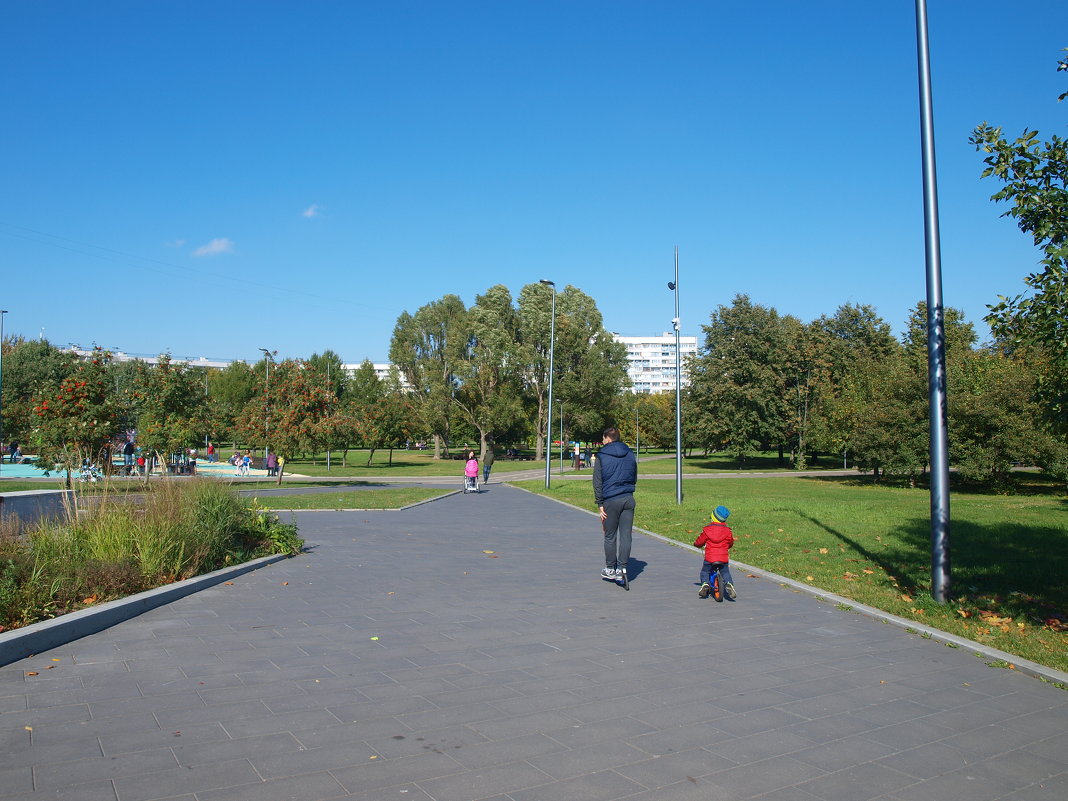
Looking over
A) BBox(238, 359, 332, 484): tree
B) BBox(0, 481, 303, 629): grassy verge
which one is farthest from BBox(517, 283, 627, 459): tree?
BBox(0, 481, 303, 629): grassy verge

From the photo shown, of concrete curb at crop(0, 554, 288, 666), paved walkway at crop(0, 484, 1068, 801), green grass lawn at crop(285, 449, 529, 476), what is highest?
concrete curb at crop(0, 554, 288, 666)

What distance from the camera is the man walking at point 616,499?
9.17m

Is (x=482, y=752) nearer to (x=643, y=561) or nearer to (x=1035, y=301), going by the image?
(x=1035, y=301)

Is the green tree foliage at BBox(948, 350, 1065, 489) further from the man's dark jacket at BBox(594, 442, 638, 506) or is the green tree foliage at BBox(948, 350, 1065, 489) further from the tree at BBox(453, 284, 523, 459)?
the tree at BBox(453, 284, 523, 459)

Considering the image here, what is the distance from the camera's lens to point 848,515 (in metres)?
18.5

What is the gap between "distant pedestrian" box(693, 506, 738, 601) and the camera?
27.4ft

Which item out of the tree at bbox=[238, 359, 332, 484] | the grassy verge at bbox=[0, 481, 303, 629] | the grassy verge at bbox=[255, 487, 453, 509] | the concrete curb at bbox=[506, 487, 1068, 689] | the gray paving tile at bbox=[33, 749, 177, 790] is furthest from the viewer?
the tree at bbox=[238, 359, 332, 484]

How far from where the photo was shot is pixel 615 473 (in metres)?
9.25

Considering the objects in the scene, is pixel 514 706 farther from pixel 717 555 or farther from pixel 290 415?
pixel 290 415

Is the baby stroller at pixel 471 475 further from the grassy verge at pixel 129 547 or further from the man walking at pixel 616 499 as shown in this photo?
the man walking at pixel 616 499

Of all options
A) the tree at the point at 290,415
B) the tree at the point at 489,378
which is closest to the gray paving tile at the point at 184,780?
the tree at the point at 290,415

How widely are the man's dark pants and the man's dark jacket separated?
0.27ft

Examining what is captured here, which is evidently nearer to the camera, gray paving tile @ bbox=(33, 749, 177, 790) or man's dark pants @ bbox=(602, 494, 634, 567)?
gray paving tile @ bbox=(33, 749, 177, 790)

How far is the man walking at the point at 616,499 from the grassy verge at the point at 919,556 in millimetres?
880
